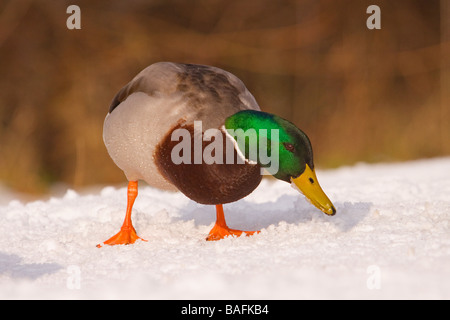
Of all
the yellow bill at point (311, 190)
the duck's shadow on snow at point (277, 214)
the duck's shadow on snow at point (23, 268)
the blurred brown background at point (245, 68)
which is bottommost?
the duck's shadow on snow at point (23, 268)

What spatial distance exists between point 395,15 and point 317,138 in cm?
189

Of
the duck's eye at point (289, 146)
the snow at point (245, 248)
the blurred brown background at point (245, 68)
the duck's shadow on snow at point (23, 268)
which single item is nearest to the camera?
the snow at point (245, 248)

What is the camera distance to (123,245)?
3.28 meters

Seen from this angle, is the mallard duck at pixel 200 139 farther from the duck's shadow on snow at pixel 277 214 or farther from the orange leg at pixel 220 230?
the duck's shadow on snow at pixel 277 214

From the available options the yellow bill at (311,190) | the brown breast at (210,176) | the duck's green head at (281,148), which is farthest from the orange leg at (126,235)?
the yellow bill at (311,190)

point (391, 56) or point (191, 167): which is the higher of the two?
point (391, 56)

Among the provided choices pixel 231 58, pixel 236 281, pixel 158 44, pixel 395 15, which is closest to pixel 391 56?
pixel 395 15

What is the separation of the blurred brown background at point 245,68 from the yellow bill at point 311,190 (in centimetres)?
446

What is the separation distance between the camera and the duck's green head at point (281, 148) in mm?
2861

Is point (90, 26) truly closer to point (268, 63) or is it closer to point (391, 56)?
point (268, 63)

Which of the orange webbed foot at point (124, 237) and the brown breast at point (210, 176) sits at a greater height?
the brown breast at point (210, 176)

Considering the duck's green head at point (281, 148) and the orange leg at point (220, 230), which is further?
the orange leg at point (220, 230)

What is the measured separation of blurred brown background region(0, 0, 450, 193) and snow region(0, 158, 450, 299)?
7.76ft

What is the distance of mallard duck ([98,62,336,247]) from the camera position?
2896 mm
